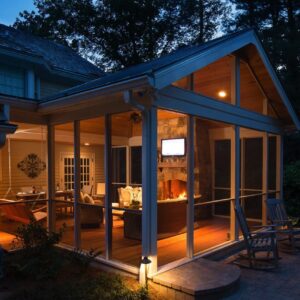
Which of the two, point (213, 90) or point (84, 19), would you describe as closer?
point (213, 90)

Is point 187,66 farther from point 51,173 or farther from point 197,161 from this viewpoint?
point 197,161

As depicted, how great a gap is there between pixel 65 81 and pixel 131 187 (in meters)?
5.01

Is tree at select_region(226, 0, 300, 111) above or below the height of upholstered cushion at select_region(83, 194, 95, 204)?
above

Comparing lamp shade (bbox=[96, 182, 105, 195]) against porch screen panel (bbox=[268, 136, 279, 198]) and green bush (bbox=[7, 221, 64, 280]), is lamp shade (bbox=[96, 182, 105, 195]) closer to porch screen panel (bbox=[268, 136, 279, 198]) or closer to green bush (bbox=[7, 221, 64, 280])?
green bush (bbox=[7, 221, 64, 280])

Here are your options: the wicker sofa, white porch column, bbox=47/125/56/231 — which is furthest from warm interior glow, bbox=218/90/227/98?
white porch column, bbox=47/125/56/231

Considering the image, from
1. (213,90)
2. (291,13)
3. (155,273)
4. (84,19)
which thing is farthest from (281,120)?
(84,19)

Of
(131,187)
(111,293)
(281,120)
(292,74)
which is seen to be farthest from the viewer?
(292,74)

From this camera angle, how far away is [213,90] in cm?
580

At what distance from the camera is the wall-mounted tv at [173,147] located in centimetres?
801

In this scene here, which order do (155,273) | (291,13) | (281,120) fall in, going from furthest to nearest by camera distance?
(291,13), (281,120), (155,273)

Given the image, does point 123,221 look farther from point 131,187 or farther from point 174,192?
point 174,192

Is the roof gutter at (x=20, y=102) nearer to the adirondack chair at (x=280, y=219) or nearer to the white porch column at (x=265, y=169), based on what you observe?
the adirondack chair at (x=280, y=219)

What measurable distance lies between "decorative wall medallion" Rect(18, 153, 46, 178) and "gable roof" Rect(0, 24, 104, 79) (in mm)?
3206

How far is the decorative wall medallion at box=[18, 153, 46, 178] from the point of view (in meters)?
11.0
